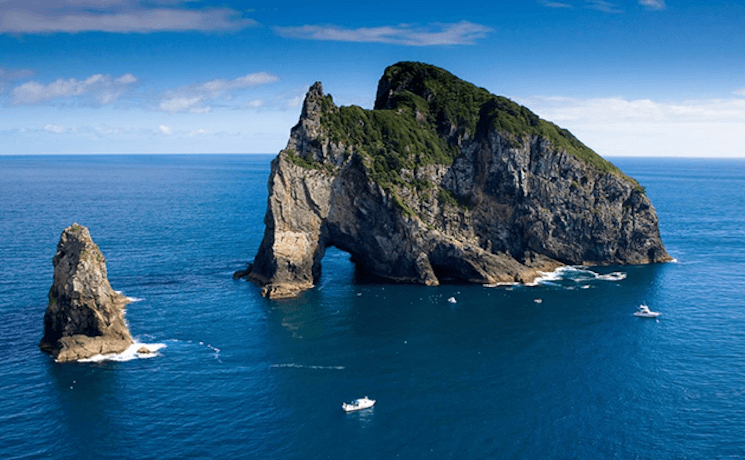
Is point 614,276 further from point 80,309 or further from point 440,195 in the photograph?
point 80,309

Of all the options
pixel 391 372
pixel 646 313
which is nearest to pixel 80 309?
pixel 391 372

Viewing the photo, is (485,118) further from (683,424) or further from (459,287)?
(683,424)

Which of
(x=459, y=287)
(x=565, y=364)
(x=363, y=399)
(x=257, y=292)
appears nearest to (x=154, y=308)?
(x=257, y=292)

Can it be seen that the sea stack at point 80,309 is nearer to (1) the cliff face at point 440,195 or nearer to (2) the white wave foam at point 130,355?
(2) the white wave foam at point 130,355

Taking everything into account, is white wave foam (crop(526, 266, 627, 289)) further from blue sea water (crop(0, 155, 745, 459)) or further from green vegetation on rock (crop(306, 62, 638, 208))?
green vegetation on rock (crop(306, 62, 638, 208))

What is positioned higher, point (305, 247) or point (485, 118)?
point (485, 118)

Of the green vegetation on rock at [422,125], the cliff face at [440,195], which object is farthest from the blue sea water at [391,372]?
the green vegetation on rock at [422,125]
